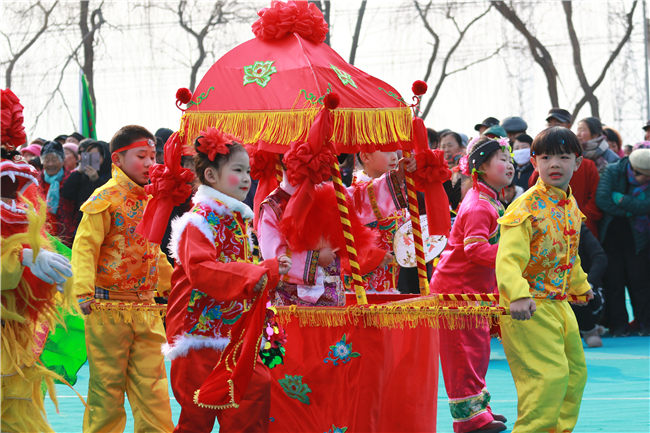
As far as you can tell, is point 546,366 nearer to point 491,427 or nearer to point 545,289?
point 545,289

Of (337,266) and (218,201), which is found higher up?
(218,201)

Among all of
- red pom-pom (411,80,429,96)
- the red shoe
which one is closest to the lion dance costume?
red pom-pom (411,80,429,96)

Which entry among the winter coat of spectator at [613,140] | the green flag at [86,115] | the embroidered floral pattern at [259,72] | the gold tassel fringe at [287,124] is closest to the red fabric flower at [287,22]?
the embroidered floral pattern at [259,72]

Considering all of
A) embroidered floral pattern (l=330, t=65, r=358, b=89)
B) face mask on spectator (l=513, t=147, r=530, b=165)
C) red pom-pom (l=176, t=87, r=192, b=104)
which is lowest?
face mask on spectator (l=513, t=147, r=530, b=165)

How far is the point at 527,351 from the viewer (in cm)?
462

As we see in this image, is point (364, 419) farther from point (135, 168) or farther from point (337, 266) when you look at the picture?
point (135, 168)

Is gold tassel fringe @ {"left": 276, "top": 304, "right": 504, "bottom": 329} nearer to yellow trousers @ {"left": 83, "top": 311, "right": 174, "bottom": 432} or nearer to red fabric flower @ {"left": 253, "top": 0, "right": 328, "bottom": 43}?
yellow trousers @ {"left": 83, "top": 311, "right": 174, "bottom": 432}

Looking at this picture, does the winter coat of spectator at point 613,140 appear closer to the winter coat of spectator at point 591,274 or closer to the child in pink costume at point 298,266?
the winter coat of spectator at point 591,274

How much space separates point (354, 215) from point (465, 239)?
0.67 metres

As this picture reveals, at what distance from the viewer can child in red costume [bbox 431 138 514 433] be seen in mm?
5531

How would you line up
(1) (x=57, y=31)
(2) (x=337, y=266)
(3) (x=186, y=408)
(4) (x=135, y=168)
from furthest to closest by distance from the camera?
1. (1) (x=57, y=31)
2. (4) (x=135, y=168)
3. (2) (x=337, y=266)
4. (3) (x=186, y=408)

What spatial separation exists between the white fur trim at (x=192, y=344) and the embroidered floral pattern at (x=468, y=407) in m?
1.95

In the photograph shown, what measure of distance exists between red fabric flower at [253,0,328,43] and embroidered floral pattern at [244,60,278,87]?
0.66ft

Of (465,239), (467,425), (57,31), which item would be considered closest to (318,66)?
(465,239)
